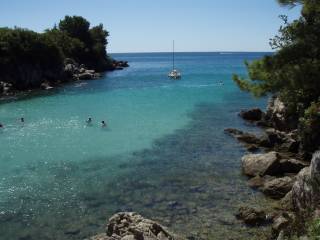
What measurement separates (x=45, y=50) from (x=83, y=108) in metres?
40.4

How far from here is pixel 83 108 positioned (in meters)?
60.9

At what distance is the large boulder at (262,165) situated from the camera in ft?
92.3

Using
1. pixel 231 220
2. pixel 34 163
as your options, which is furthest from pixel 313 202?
pixel 34 163

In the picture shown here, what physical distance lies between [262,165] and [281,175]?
1.46m

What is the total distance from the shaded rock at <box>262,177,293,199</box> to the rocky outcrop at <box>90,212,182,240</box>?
9667mm

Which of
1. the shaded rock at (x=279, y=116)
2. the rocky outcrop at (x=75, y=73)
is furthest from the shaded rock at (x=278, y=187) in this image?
the rocky outcrop at (x=75, y=73)

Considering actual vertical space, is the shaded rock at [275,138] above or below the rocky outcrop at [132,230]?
below

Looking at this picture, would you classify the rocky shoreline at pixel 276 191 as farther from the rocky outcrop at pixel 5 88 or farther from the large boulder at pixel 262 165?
the rocky outcrop at pixel 5 88

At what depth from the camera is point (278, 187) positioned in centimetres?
2486

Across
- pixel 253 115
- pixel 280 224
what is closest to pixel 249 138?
pixel 253 115

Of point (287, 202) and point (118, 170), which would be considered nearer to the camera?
point (287, 202)

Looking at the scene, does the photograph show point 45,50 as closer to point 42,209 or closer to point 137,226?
point 42,209

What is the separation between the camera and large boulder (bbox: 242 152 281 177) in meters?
28.1

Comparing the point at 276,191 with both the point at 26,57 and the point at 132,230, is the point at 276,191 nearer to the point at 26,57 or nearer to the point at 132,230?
the point at 132,230
